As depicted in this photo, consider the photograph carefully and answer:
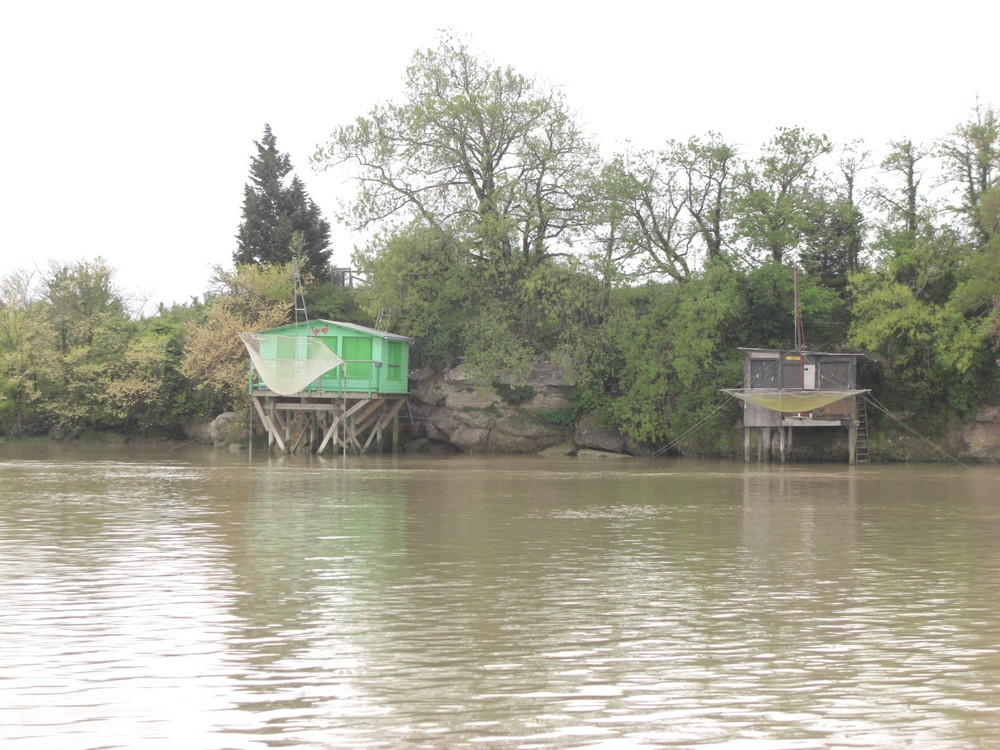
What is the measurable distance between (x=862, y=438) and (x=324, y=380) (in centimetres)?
1949

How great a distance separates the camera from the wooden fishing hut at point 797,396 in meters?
33.5

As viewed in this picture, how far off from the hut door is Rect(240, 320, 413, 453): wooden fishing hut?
1528 cm

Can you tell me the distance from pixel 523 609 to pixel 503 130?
114ft

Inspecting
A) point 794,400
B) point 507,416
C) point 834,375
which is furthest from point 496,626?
point 507,416

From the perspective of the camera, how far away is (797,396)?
33375 millimetres

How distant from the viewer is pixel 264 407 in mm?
40562

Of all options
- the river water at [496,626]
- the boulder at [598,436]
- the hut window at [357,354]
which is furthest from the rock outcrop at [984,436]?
the hut window at [357,354]

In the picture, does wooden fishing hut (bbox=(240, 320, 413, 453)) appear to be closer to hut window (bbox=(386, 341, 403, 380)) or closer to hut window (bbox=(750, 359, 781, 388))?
hut window (bbox=(386, 341, 403, 380))

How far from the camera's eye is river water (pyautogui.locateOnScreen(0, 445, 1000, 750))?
19.4 feet

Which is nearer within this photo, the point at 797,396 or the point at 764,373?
the point at 797,396

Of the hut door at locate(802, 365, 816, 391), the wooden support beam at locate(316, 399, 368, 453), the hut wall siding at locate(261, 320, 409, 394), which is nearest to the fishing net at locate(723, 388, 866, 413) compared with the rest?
the hut door at locate(802, 365, 816, 391)

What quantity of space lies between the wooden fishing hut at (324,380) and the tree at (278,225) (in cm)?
1040

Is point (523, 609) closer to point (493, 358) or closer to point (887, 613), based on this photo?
point (887, 613)

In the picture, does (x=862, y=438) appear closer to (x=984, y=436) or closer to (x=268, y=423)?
(x=984, y=436)
